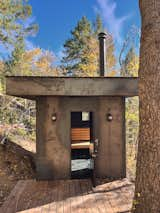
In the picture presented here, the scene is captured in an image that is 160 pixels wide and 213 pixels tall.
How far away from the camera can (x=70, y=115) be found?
5.44 metres

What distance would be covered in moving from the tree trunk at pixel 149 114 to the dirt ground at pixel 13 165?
4.15 metres

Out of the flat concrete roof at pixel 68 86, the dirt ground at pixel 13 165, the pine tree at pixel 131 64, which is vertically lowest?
the dirt ground at pixel 13 165

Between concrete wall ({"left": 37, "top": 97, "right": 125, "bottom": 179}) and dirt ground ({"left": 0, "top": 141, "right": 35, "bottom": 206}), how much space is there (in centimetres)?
144

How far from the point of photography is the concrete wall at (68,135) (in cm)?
535

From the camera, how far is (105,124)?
5.52m

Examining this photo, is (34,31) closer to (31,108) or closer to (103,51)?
(31,108)

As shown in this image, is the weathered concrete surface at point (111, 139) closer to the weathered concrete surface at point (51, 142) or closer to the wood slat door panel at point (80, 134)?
the weathered concrete surface at point (51, 142)

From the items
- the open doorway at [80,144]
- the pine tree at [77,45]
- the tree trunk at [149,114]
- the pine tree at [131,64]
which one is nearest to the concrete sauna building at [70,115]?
the open doorway at [80,144]

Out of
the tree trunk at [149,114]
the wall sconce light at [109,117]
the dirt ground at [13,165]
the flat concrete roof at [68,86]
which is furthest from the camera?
the dirt ground at [13,165]

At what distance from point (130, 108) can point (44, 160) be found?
8911 millimetres

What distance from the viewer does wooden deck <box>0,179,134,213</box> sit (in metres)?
3.81

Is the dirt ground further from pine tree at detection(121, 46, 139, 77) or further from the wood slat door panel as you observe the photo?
pine tree at detection(121, 46, 139, 77)

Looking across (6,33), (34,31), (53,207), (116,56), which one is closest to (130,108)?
(116,56)

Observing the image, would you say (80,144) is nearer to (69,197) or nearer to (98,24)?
(69,197)
